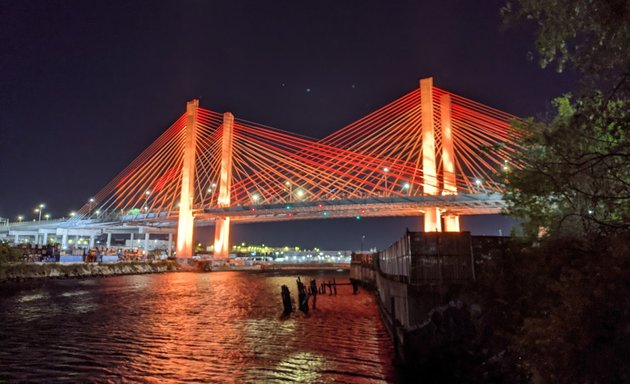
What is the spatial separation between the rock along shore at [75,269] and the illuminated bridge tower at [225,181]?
7.92 m

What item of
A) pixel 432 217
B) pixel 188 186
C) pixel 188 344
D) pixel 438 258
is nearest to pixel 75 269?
pixel 188 186

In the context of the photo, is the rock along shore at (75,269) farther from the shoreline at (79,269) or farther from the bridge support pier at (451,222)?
the bridge support pier at (451,222)

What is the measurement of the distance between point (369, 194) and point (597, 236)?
44.4m

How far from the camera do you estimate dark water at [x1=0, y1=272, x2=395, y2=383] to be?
814 cm

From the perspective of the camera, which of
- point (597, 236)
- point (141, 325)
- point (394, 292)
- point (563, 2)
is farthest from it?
point (141, 325)

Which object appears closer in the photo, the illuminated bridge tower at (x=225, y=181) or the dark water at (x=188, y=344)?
the dark water at (x=188, y=344)

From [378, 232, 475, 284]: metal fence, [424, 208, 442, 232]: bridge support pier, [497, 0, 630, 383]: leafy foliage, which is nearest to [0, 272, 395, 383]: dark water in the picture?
[378, 232, 475, 284]: metal fence

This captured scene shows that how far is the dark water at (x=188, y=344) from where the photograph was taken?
8141mm

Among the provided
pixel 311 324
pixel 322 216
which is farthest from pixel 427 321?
pixel 322 216

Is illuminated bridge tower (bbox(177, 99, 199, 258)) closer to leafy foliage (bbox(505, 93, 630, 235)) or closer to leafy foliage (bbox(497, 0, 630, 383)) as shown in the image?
leafy foliage (bbox(505, 93, 630, 235))

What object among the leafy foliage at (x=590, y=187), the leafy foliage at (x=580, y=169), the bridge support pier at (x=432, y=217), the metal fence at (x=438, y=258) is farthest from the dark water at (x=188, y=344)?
the bridge support pier at (x=432, y=217)

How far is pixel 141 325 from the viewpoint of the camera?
13.8 metres

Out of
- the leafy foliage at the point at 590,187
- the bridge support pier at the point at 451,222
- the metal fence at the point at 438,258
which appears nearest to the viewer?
the leafy foliage at the point at 590,187

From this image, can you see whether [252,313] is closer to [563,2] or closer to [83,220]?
[563,2]
